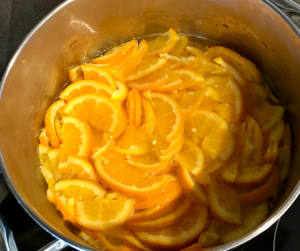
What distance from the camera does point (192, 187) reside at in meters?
1.54

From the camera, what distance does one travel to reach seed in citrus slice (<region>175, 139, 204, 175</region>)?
1583mm

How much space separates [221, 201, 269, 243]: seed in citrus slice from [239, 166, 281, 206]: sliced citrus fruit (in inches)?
1.1

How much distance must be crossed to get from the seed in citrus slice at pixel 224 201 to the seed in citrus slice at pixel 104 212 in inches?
17.5

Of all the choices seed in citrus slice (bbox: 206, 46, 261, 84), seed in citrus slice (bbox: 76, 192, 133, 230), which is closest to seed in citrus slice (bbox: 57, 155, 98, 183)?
seed in citrus slice (bbox: 76, 192, 133, 230)

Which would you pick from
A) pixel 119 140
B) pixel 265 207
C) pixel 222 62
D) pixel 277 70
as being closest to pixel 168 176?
pixel 119 140

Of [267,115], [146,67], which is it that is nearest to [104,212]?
[146,67]

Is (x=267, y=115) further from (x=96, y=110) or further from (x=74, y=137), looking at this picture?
(x=74, y=137)

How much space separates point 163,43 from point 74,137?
881 millimetres

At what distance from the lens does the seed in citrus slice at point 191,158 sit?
1583mm

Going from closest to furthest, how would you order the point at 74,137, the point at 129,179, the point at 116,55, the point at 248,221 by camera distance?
1. the point at 248,221
2. the point at 129,179
3. the point at 74,137
4. the point at 116,55

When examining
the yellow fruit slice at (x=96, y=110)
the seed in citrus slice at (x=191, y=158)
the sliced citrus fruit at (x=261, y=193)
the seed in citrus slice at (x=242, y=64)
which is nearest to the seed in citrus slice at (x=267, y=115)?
the seed in citrus slice at (x=242, y=64)

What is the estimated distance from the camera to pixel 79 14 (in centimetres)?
168

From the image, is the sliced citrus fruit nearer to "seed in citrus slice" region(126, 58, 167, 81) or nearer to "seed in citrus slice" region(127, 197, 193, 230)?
"seed in citrus slice" region(127, 197, 193, 230)

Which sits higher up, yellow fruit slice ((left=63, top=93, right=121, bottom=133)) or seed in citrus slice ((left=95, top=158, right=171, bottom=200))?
yellow fruit slice ((left=63, top=93, right=121, bottom=133))
